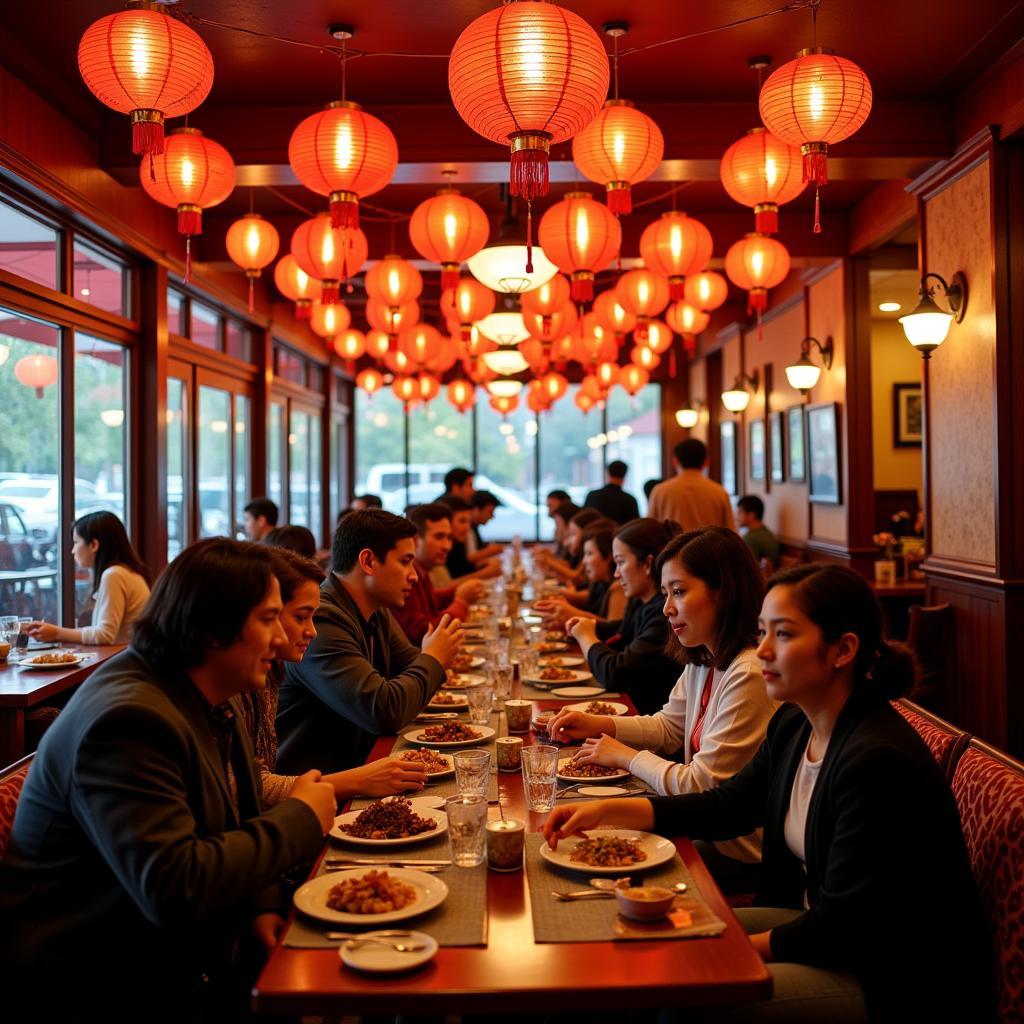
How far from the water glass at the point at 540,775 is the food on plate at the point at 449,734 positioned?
22.3 inches

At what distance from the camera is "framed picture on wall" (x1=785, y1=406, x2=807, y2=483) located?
871 cm

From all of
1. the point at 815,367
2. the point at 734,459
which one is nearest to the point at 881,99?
the point at 815,367

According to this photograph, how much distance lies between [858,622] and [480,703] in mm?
1284

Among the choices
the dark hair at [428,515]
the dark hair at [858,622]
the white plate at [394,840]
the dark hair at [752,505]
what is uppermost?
the dark hair at [752,505]

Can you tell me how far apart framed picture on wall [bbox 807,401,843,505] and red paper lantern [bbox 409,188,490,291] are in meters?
3.89

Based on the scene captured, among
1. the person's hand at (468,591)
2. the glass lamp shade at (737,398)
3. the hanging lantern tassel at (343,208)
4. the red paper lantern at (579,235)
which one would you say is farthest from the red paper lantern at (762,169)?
the glass lamp shade at (737,398)

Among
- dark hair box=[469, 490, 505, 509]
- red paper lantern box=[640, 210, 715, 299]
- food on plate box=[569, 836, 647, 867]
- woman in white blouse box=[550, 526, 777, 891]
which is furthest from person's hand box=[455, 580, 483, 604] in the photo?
dark hair box=[469, 490, 505, 509]

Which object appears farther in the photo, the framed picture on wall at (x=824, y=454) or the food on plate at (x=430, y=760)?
the framed picture on wall at (x=824, y=454)

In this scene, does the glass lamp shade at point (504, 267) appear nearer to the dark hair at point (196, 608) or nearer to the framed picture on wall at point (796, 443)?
the dark hair at point (196, 608)

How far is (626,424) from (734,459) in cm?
328

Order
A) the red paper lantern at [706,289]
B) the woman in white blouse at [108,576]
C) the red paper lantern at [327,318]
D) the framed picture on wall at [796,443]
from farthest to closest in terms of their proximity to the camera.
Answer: the framed picture on wall at [796,443] < the red paper lantern at [327,318] < the red paper lantern at [706,289] < the woman in white blouse at [108,576]

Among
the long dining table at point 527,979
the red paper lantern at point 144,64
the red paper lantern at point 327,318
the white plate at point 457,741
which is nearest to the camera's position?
the long dining table at point 527,979

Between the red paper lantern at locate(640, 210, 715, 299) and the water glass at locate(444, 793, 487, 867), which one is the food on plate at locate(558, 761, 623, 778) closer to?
the water glass at locate(444, 793, 487, 867)

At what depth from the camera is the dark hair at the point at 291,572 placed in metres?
2.35
